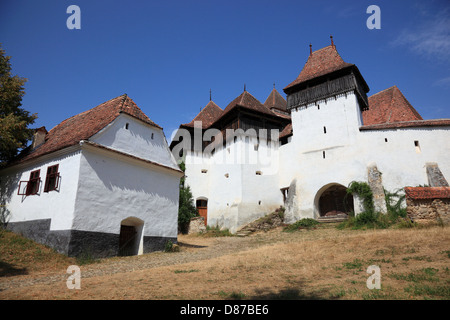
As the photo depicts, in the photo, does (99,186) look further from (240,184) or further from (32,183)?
(240,184)

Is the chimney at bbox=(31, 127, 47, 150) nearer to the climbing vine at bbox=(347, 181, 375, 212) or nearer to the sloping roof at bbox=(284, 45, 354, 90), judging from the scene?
the sloping roof at bbox=(284, 45, 354, 90)

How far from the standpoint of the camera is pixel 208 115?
100 feet

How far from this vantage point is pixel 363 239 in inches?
453

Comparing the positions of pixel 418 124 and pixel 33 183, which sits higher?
pixel 418 124

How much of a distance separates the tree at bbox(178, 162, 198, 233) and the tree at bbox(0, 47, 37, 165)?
12.4 meters

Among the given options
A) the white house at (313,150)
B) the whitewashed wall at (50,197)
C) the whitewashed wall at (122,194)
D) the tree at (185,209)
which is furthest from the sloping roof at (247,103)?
the whitewashed wall at (50,197)

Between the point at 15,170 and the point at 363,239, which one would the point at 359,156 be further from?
the point at 15,170

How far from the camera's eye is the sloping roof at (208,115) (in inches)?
1145

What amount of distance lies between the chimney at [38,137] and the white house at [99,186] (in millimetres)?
47

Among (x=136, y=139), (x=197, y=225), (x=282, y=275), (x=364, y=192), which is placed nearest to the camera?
(x=282, y=275)

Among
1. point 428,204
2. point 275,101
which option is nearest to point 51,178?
point 428,204

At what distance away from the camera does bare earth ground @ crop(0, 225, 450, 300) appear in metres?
5.93

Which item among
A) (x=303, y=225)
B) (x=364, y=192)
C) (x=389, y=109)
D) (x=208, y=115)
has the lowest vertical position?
(x=303, y=225)

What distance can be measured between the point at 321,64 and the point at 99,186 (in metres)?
20.1
